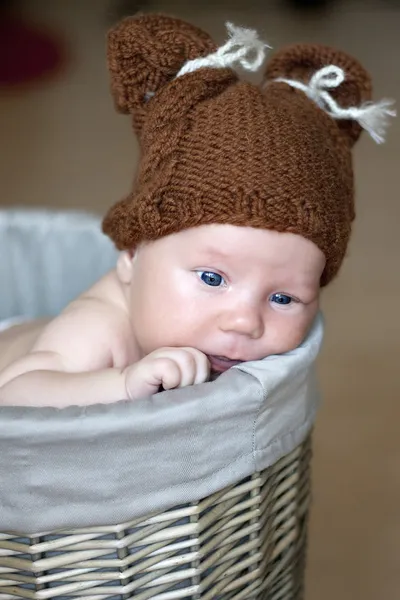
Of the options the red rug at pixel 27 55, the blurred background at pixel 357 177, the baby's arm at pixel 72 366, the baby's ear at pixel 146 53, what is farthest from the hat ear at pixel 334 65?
the red rug at pixel 27 55

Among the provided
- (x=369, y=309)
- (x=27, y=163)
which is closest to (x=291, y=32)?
(x=27, y=163)

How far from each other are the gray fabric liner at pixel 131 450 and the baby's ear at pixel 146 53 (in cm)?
32

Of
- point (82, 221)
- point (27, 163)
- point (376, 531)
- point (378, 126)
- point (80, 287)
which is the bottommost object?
point (376, 531)

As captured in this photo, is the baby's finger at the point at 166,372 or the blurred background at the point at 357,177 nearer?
the baby's finger at the point at 166,372

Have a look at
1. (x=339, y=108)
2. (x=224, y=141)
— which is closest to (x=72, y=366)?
(x=224, y=141)

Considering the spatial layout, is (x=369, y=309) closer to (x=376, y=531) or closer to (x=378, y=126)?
(x=376, y=531)

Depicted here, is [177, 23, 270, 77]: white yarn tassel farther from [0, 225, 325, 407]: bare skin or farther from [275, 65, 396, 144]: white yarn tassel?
[0, 225, 325, 407]: bare skin

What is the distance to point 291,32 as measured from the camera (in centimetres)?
330

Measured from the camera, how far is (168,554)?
792mm

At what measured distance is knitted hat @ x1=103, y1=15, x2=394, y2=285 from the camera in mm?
844

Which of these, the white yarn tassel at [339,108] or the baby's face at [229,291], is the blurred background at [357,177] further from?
the white yarn tassel at [339,108]

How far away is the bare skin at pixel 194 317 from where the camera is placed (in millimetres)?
810

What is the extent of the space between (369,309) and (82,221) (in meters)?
0.74

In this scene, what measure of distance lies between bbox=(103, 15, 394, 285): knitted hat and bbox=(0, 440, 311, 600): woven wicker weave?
24 centimetres
